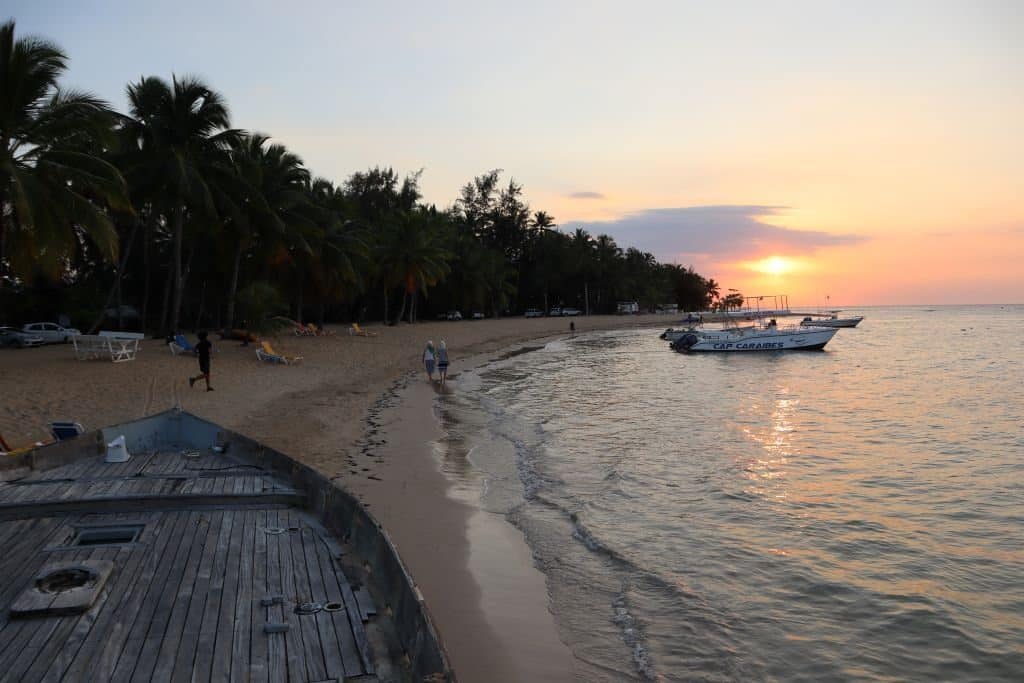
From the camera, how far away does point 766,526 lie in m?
9.91

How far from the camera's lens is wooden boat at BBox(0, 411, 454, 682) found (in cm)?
391

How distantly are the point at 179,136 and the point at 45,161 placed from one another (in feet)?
30.0

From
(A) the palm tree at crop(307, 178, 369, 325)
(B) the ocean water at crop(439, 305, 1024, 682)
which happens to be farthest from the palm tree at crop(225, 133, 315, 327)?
(B) the ocean water at crop(439, 305, 1024, 682)

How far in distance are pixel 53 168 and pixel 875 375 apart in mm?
32722

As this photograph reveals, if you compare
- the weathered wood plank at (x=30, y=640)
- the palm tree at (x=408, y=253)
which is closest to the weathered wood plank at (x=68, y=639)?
the weathered wood plank at (x=30, y=640)

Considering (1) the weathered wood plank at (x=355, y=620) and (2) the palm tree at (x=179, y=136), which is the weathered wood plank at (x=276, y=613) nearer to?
(1) the weathered wood plank at (x=355, y=620)

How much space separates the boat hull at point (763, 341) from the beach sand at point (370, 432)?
762 inches

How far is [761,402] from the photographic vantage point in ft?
75.8

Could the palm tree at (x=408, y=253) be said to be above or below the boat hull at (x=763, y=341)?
above

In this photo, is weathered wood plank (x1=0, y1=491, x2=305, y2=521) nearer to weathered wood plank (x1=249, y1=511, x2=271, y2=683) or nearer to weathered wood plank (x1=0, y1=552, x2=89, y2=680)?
weathered wood plank (x1=249, y1=511, x2=271, y2=683)

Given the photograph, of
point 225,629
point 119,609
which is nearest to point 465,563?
point 225,629

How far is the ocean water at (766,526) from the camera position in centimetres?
646

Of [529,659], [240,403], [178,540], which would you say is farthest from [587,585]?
[240,403]

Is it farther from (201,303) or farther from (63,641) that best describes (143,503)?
(201,303)
